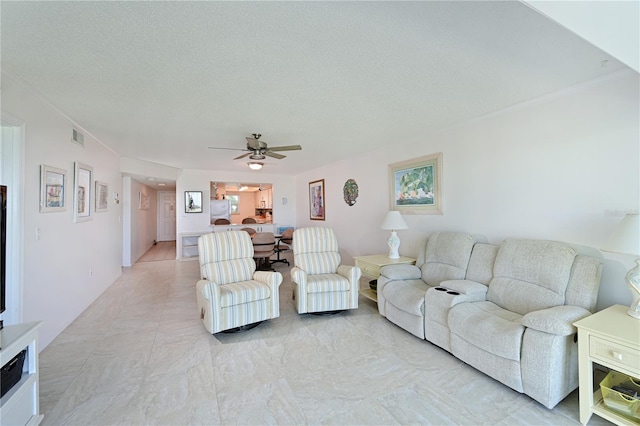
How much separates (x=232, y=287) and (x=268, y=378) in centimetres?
117

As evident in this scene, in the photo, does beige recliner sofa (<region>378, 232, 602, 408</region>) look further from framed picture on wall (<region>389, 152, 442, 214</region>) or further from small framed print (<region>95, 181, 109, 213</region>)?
small framed print (<region>95, 181, 109, 213</region>)

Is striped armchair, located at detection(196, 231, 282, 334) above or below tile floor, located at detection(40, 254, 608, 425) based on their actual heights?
above

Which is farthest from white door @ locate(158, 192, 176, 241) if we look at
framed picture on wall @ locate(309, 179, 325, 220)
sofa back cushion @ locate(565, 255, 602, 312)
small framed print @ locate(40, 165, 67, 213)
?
sofa back cushion @ locate(565, 255, 602, 312)

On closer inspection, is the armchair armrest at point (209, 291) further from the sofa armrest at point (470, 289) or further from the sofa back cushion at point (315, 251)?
the sofa armrest at point (470, 289)

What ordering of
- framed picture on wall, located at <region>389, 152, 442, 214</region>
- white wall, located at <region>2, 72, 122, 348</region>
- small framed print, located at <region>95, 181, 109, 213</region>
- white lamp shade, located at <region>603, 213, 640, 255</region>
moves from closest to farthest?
white lamp shade, located at <region>603, 213, 640, 255</region>
white wall, located at <region>2, 72, 122, 348</region>
framed picture on wall, located at <region>389, 152, 442, 214</region>
small framed print, located at <region>95, 181, 109, 213</region>

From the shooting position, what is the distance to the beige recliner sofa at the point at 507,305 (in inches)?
73.6

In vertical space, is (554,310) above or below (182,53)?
below

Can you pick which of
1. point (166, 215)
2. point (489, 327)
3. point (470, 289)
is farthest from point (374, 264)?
point (166, 215)

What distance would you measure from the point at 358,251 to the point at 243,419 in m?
3.99

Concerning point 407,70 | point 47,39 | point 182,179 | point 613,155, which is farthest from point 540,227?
point 182,179

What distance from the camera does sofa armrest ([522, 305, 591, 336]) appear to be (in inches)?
71.5

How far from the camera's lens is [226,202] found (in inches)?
354

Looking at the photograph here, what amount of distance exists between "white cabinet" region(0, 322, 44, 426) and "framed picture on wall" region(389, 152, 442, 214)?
4.01m

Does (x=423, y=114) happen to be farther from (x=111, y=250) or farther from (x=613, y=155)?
(x=111, y=250)
